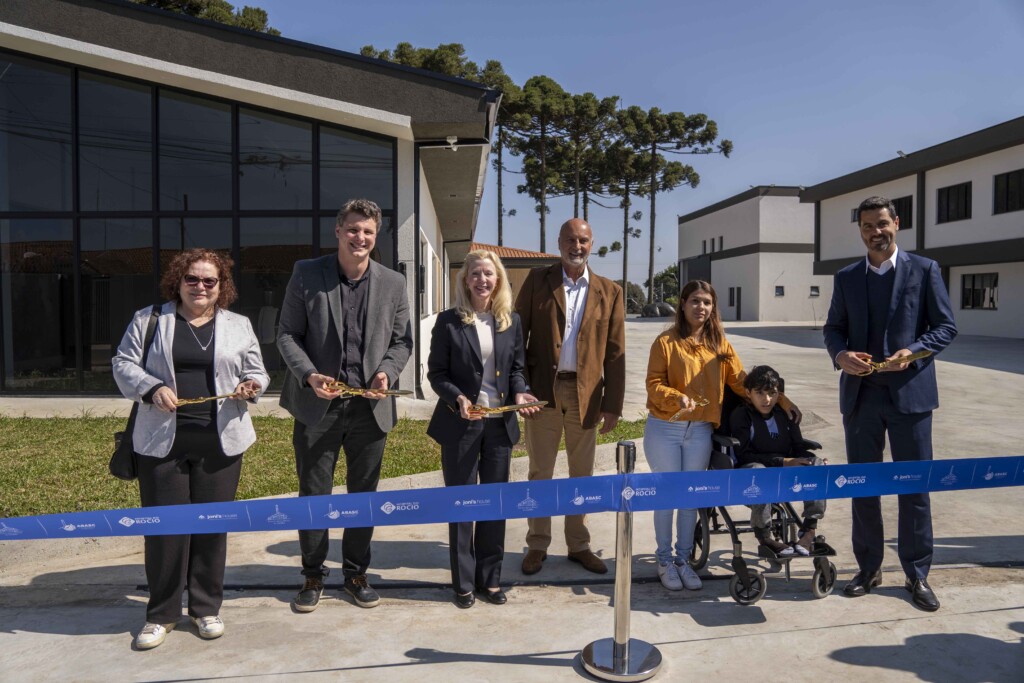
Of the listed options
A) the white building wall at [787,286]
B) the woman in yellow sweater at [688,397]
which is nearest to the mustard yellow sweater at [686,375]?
the woman in yellow sweater at [688,397]

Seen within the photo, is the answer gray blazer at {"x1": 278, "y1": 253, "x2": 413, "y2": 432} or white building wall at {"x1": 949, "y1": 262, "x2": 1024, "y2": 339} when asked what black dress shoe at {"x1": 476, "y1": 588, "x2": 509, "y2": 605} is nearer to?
gray blazer at {"x1": 278, "y1": 253, "x2": 413, "y2": 432}

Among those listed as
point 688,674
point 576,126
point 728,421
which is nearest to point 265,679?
point 688,674

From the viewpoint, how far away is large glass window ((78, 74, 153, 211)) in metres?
10.5

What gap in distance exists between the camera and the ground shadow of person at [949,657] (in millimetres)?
3258

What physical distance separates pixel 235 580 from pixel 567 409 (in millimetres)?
2190

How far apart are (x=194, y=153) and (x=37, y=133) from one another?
2241 mm

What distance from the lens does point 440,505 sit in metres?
3.32

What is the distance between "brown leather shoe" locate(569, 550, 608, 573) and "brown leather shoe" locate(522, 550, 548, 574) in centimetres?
22

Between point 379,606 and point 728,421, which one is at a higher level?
point 728,421

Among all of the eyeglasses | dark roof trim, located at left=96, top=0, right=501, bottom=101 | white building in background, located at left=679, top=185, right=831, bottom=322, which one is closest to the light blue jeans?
the eyeglasses

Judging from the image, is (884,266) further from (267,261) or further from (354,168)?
(267,261)

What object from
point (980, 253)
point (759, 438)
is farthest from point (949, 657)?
point (980, 253)

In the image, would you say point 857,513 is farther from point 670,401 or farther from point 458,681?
point 458,681

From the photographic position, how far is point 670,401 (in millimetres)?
4230
